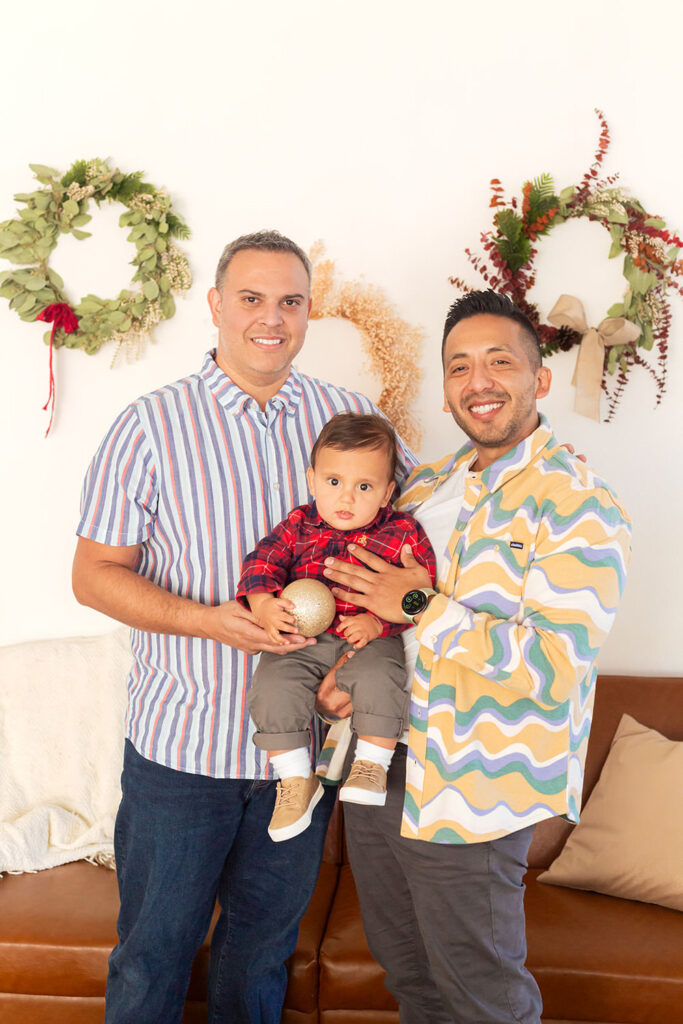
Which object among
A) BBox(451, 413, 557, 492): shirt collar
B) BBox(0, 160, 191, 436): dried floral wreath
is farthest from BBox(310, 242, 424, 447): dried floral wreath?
BBox(451, 413, 557, 492): shirt collar

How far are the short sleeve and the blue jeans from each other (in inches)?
19.7

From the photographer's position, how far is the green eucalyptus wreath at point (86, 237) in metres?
2.67

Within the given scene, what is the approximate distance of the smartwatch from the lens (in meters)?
1.55

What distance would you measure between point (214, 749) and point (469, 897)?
609mm

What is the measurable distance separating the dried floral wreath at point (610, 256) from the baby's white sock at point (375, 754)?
4.90 ft

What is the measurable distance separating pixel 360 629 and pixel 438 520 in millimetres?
297

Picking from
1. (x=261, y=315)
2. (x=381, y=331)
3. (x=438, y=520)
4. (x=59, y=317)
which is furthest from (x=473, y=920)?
(x=59, y=317)

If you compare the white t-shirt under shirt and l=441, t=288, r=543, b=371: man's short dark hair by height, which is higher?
l=441, t=288, r=543, b=371: man's short dark hair

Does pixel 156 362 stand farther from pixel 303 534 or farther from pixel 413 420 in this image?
pixel 303 534

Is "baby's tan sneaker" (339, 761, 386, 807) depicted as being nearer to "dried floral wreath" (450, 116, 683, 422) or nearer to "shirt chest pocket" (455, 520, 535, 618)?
"shirt chest pocket" (455, 520, 535, 618)

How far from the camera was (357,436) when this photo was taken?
5.66 feet

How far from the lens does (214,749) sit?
69.2 inches

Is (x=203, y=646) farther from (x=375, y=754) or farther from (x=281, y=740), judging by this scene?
(x=375, y=754)

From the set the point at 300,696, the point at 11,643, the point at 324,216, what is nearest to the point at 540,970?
the point at 300,696
